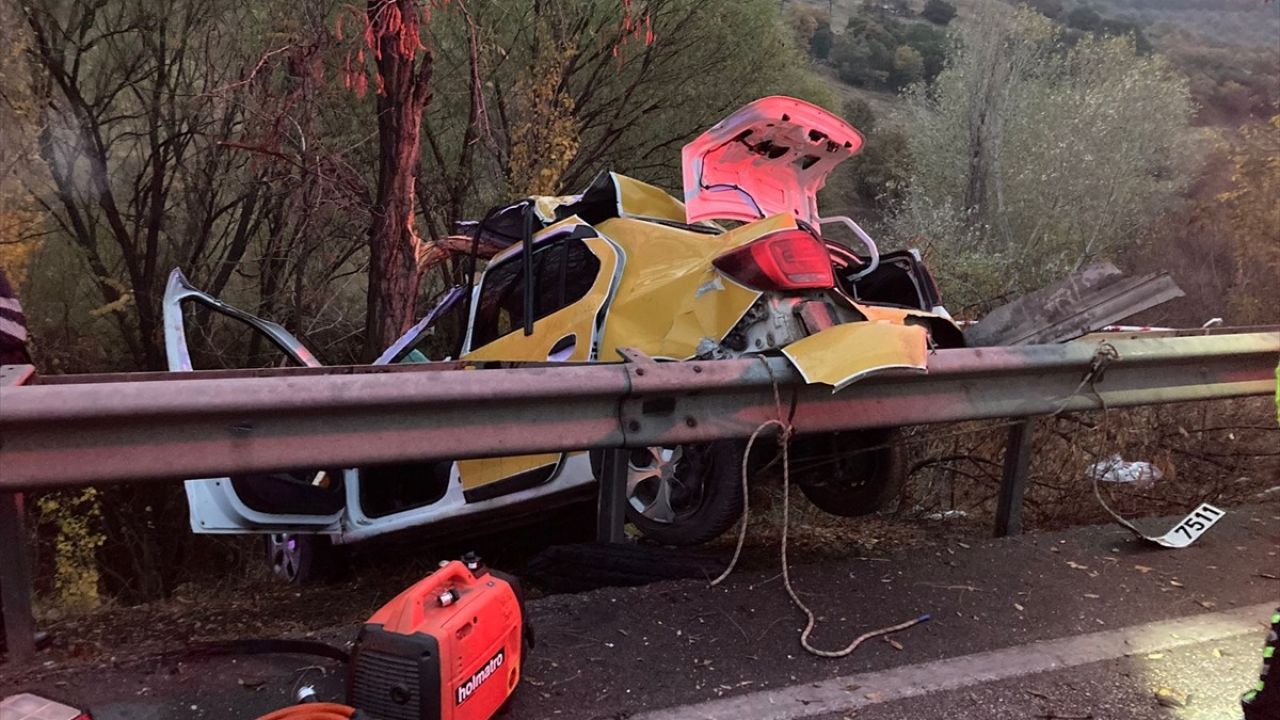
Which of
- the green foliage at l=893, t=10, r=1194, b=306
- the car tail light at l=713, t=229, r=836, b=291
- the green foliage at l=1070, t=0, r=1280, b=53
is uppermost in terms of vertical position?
the green foliage at l=1070, t=0, r=1280, b=53

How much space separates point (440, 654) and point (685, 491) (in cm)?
187

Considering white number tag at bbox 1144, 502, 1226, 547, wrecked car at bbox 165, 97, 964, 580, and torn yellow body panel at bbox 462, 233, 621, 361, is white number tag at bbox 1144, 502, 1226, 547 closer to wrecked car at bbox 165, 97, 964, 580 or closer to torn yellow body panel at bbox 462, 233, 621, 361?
wrecked car at bbox 165, 97, 964, 580

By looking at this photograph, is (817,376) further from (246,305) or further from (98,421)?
(246,305)

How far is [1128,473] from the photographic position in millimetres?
4504

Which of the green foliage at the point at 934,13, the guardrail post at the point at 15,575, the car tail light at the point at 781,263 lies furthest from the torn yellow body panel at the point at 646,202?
the green foliage at the point at 934,13

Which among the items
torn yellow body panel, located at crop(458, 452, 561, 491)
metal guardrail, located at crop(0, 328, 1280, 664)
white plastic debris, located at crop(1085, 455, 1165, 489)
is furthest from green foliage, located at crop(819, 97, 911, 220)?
torn yellow body panel, located at crop(458, 452, 561, 491)

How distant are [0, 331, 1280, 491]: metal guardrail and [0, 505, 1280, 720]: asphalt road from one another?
54 cm

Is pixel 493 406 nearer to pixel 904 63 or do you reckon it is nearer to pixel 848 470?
pixel 848 470

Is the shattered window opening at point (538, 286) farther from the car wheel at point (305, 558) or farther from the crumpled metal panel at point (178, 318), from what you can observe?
the car wheel at point (305, 558)

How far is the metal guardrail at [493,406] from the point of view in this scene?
205 cm

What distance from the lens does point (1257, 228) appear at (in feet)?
68.3

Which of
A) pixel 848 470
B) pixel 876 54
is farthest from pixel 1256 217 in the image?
pixel 876 54

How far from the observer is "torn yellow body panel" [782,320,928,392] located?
265 centimetres

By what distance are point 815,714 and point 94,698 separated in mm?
1767
